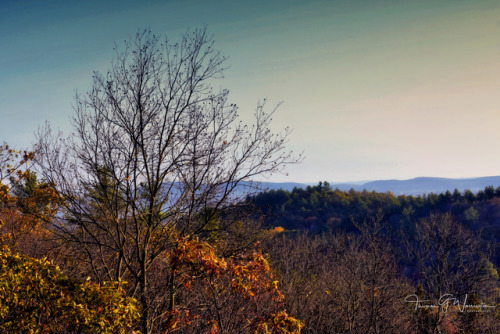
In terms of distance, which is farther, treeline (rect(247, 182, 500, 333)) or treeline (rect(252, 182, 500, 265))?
treeline (rect(252, 182, 500, 265))

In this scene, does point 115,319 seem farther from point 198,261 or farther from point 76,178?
point 76,178

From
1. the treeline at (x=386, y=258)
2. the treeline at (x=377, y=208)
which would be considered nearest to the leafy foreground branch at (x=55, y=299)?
the treeline at (x=386, y=258)

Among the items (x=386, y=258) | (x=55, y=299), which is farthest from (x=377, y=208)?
(x=55, y=299)

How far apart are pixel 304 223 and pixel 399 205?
26489 mm

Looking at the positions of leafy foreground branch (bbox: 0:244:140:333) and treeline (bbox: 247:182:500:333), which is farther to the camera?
treeline (bbox: 247:182:500:333)

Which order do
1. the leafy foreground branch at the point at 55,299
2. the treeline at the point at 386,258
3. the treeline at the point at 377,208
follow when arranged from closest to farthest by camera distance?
the leafy foreground branch at the point at 55,299 < the treeline at the point at 386,258 < the treeline at the point at 377,208

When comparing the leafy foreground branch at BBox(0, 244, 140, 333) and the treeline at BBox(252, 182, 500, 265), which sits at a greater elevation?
the leafy foreground branch at BBox(0, 244, 140, 333)

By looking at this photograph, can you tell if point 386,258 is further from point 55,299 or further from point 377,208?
point 377,208

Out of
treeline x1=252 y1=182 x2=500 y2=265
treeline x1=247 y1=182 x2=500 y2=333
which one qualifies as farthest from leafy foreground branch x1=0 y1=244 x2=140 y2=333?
treeline x1=252 y1=182 x2=500 y2=265

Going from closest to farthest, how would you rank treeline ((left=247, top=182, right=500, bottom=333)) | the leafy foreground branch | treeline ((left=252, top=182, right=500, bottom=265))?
the leafy foreground branch, treeline ((left=247, top=182, right=500, bottom=333)), treeline ((left=252, top=182, right=500, bottom=265))

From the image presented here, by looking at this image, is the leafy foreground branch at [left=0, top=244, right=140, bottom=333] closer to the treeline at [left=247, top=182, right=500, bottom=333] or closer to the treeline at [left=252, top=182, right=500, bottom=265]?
the treeline at [left=247, top=182, right=500, bottom=333]

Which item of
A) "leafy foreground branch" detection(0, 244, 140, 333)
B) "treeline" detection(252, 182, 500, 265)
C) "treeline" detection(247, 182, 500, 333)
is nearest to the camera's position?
"leafy foreground branch" detection(0, 244, 140, 333)

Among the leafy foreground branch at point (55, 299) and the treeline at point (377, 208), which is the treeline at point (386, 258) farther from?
the leafy foreground branch at point (55, 299)

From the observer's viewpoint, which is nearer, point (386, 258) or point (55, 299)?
point (55, 299)
